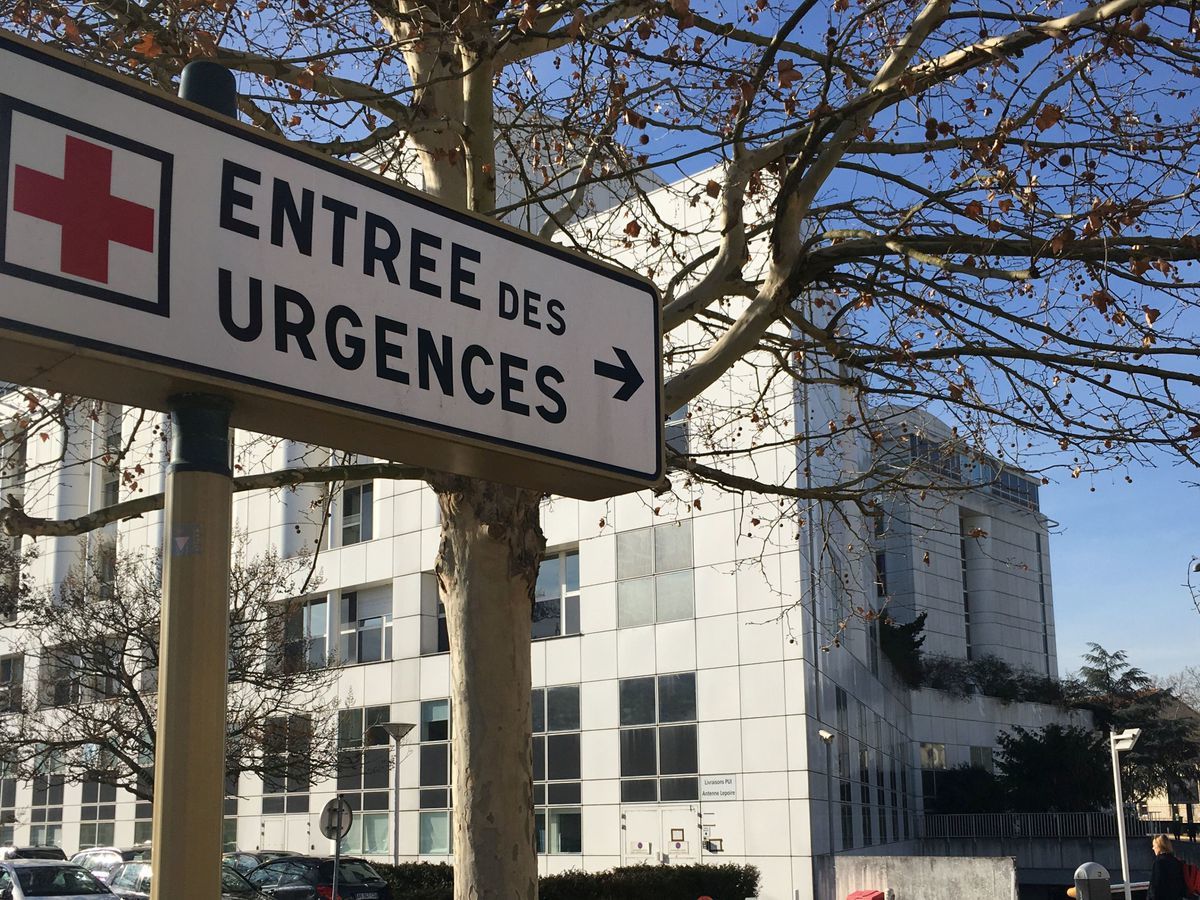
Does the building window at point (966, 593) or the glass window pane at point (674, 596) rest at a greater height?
the building window at point (966, 593)

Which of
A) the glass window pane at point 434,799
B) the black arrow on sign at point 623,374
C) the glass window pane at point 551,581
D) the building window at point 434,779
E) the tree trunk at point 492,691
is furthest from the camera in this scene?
the glass window pane at point 434,799

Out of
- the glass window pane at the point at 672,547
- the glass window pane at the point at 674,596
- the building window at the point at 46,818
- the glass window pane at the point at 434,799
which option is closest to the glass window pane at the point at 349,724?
the glass window pane at the point at 434,799

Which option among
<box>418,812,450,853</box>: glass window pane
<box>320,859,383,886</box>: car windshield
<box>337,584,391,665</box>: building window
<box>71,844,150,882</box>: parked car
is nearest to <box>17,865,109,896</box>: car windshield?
<box>320,859,383,886</box>: car windshield

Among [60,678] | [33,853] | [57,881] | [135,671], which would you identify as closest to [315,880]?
[57,881]

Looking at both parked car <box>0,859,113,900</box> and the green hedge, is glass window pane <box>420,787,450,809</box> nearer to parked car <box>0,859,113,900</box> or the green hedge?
the green hedge

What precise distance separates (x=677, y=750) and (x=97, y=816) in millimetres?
24719

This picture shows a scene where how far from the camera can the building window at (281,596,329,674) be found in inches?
1287

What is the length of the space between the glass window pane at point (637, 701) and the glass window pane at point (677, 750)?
589 millimetres

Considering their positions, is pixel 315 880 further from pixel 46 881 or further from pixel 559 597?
pixel 559 597

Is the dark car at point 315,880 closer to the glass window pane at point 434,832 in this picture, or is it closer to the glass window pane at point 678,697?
the glass window pane at point 678,697

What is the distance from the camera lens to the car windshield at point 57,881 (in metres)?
20.4

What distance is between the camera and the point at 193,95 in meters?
2.01

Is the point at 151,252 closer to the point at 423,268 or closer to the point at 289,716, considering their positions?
the point at 423,268

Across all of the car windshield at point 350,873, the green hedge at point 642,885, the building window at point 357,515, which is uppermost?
the building window at point 357,515
